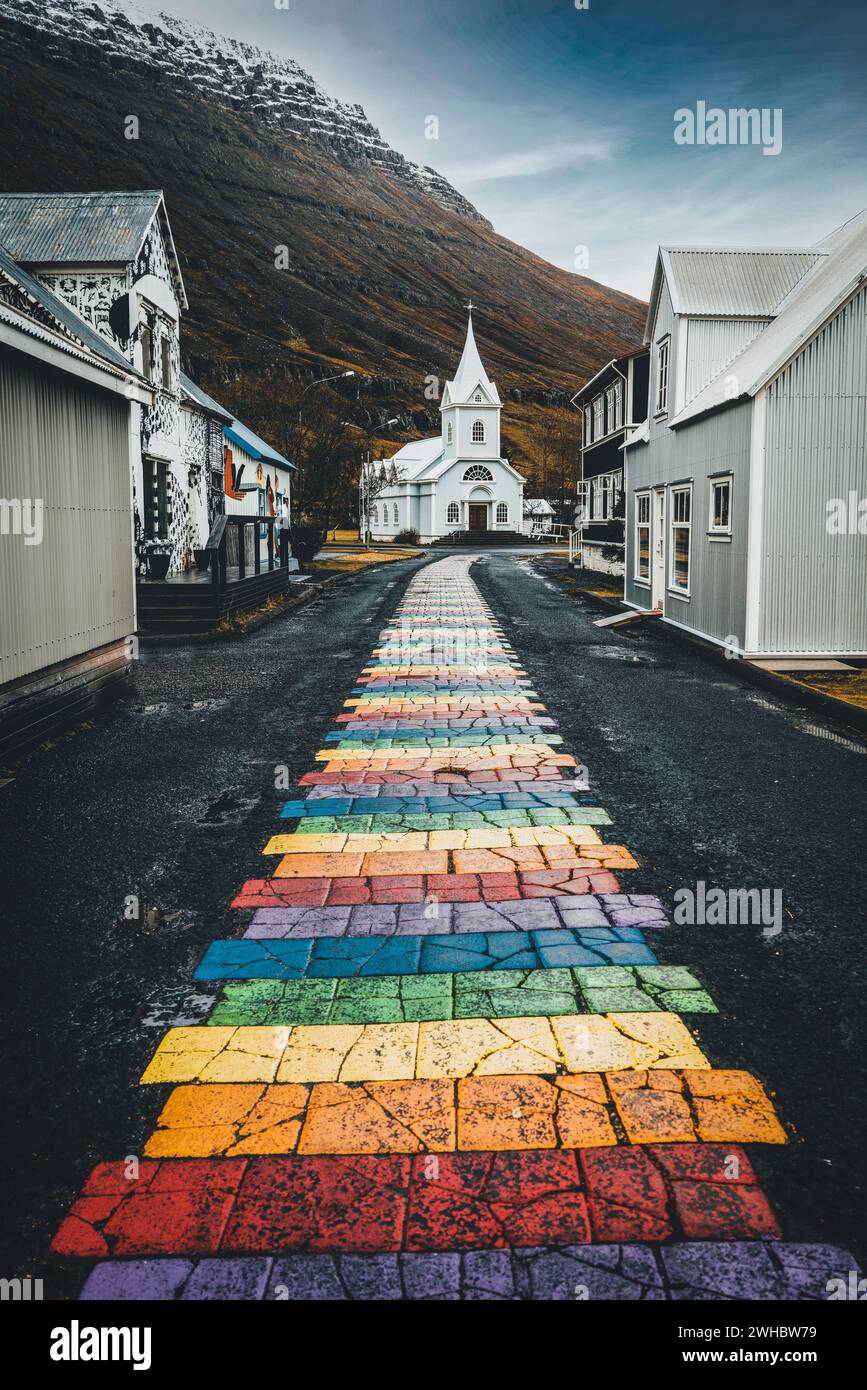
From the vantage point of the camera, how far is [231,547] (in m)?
19.6

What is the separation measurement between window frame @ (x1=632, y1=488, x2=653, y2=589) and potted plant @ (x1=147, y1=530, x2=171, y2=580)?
10346mm

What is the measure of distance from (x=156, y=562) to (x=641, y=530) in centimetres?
1064

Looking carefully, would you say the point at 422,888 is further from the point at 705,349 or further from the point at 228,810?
the point at 705,349

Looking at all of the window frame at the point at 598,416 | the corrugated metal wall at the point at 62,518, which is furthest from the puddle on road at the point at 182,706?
the window frame at the point at 598,416

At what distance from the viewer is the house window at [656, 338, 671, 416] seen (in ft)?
61.0

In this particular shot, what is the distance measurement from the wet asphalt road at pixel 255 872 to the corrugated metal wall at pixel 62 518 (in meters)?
1.00

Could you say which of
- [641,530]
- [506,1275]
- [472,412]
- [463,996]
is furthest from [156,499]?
[472,412]

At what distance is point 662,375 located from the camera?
62.3ft

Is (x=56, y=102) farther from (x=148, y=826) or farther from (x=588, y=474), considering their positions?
(x=148, y=826)

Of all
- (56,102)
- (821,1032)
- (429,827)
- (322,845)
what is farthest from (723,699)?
(56,102)

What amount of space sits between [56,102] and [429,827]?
23951 cm

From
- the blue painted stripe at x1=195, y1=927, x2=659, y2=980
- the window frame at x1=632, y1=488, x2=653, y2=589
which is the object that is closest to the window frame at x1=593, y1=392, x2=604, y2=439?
the window frame at x1=632, y1=488, x2=653, y2=589

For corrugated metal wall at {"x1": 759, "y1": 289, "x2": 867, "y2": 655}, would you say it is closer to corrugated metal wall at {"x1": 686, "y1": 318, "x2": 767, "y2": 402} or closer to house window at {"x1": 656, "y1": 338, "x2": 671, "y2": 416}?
corrugated metal wall at {"x1": 686, "y1": 318, "x2": 767, "y2": 402}

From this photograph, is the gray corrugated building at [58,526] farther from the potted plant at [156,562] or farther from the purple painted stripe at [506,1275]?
the potted plant at [156,562]
